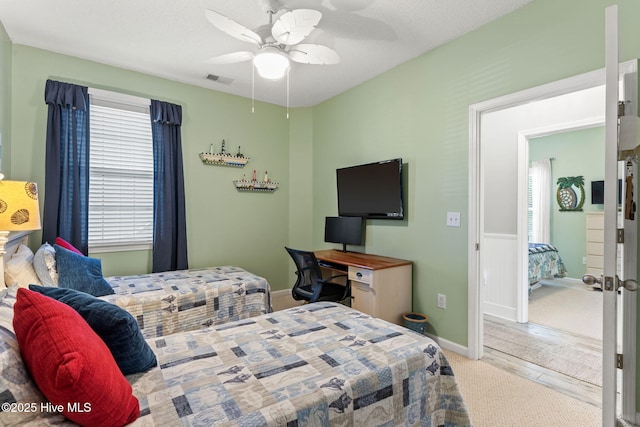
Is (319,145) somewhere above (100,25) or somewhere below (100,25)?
below

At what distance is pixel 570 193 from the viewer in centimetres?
569

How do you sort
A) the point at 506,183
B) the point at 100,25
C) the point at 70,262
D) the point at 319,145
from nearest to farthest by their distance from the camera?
the point at 70,262 → the point at 100,25 → the point at 506,183 → the point at 319,145

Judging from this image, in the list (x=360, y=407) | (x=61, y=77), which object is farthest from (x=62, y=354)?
(x=61, y=77)

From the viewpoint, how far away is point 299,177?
4652 millimetres

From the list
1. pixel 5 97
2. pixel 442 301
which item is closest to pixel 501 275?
pixel 442 301

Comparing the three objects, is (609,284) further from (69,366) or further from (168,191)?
(168,191)

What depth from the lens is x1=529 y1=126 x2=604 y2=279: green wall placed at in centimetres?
541

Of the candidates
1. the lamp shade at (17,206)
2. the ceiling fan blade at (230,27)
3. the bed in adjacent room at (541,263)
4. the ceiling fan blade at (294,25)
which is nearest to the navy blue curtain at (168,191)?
the lamp shade at (17,206)

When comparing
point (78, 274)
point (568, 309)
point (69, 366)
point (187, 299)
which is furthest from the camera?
point (568, 309)

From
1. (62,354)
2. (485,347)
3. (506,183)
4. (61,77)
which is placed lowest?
(485,347)

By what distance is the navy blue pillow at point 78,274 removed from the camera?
7.50 feet

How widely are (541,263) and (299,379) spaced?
15.7 ft

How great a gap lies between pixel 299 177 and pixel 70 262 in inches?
116

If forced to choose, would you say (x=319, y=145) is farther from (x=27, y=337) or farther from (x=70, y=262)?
(x=27, y=337)
